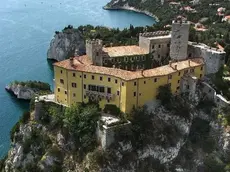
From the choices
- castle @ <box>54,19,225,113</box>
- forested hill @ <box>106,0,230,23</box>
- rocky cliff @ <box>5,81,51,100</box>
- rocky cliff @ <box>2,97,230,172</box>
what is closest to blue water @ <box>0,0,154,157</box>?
rocky cliff @ <box>5,81,51,100</box>

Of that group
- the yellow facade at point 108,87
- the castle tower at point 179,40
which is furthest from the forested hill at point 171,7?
the yellow facade at point 108,87

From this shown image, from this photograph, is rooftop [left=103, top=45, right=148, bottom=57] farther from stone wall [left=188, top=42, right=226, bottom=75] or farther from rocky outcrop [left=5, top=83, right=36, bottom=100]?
rocky outcrop [left=5, top=83, right=36, bottom=100]

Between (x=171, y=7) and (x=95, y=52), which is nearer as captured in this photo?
(x=95, y=52)

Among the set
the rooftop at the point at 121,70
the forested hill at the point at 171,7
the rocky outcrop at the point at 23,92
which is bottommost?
the rocky outcrop at the point at 23,92

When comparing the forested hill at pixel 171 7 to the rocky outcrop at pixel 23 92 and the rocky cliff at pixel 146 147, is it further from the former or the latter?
the rocky cliff at pixel 146 147

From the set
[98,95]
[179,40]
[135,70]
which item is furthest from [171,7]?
[98,95]

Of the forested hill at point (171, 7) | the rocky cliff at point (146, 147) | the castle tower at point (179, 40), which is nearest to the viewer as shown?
the rocky cliff at point (146, 147)

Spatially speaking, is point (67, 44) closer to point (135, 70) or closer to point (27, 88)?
point (27, 88)
